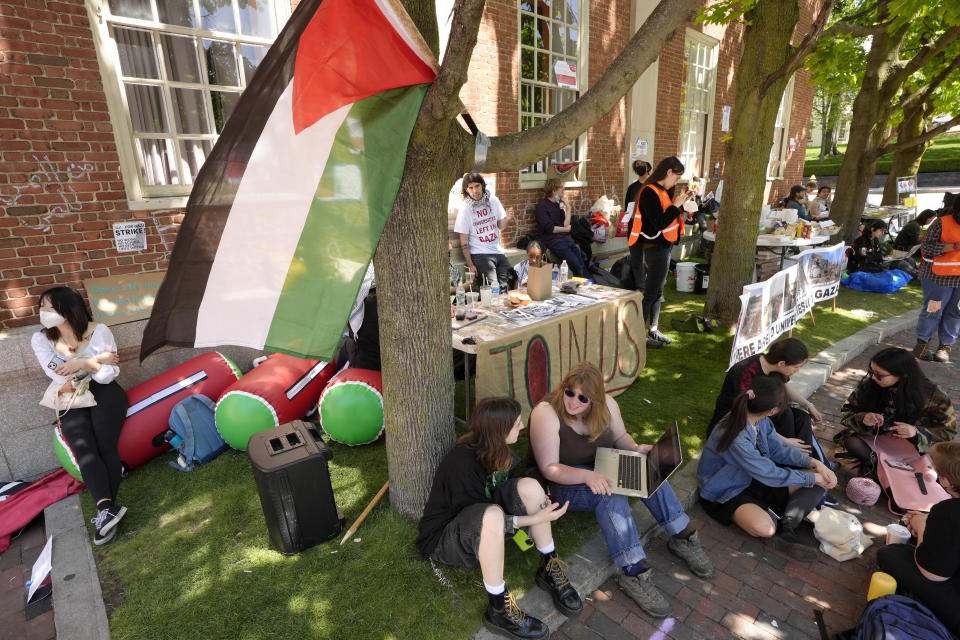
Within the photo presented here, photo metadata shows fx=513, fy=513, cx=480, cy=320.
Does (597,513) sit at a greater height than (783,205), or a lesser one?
lesser

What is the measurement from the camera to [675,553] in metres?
3.22

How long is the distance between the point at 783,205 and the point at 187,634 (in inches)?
528

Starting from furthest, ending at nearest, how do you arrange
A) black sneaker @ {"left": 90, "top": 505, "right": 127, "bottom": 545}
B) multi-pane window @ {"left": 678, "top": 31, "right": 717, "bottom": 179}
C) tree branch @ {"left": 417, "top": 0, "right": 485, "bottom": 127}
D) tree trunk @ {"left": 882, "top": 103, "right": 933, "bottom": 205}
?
1. tree trunk @ {"left": 882, "top": 103, "right": 933, "bottom": 205}
2. multi-pane window @ {"left": 678, "top": 31, "right": 717, "bottom": 179}
3. black sneaker @ {"left": 90, "top": 505, "right": 127, "bottom": 545}
4. tree branch @ {"left": 417, "top": 0, "right": 485, "bottom": 127}

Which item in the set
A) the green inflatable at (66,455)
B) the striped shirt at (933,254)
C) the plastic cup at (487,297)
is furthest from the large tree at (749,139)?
the green inflatable at (66,455)

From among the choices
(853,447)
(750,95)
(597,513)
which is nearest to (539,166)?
(750,95)

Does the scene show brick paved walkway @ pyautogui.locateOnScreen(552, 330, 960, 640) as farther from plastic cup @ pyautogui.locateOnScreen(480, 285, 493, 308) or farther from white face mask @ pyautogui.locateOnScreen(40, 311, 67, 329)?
white face mask @ pyautogui.locateOnScreen(40, 311, 67, 329)

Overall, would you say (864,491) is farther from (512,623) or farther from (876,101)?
(876,101)

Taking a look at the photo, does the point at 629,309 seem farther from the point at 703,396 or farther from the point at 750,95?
the point at 750,95

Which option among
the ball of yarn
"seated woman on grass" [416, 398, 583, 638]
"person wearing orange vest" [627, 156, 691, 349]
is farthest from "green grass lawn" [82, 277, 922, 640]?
"person wearing orange vest" [627, 156, 691, 349]

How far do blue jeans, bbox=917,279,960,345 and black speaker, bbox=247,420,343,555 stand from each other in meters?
6.87

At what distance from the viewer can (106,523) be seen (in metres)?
3.54

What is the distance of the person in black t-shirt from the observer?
2477mm

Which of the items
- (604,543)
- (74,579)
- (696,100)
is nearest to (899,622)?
(604,543)

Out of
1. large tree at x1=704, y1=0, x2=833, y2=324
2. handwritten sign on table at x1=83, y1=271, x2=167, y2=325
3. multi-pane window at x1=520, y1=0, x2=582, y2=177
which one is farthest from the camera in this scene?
multi-pane window at x1=520, y1=0, x2=582, y2=177
